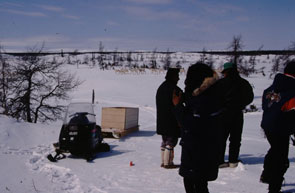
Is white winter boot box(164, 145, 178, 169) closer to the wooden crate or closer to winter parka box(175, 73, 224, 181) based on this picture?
winter parka box(175, 73, 224, 181)

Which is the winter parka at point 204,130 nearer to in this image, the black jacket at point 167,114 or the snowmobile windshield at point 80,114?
the black jacket at point 167,114

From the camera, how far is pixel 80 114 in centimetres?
755

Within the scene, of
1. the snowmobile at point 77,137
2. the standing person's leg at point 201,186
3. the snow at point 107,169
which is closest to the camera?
the standing person's leg at point 201,186

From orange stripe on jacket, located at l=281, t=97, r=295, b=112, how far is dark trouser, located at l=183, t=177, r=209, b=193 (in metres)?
1.60

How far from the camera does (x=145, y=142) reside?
959cm

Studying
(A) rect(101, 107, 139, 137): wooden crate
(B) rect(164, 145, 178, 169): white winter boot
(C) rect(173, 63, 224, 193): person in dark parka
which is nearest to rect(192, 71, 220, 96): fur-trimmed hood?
(C) rect(173, 63, 224, 193): person in dark parka

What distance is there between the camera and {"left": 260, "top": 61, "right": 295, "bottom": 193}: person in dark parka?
4.24 m

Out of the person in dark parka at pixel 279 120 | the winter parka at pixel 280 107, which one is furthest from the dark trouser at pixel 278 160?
the winter parka at pixel 280 107

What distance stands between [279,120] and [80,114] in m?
4.76

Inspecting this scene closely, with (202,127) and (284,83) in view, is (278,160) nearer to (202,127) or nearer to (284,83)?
(284,83)

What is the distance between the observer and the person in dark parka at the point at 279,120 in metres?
4.24

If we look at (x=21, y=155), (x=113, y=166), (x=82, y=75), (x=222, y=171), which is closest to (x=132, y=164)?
(x=113, y=166)

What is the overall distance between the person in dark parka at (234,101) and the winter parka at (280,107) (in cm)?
143

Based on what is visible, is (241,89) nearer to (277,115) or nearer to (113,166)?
(277,115)
